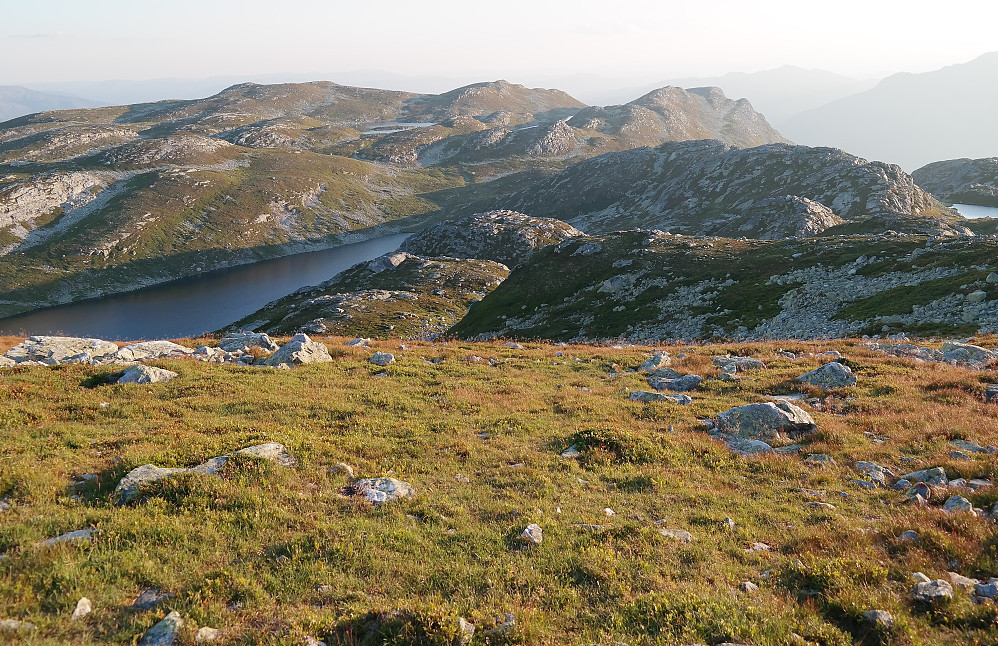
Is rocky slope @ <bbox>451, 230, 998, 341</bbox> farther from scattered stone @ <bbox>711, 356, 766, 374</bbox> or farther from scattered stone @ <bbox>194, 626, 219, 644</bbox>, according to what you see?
scattered stone @ <bbox>194, 626, 219, 644</bbox>

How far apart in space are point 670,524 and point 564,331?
5299 centimetres

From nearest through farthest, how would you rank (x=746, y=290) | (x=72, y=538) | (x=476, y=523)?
1. (x=72, y=538)
2. (x=476, y=523)
3. (x=746, y=290)

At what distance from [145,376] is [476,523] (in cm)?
1866

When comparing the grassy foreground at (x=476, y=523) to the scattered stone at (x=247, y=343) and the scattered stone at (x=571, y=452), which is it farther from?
the scattered stone at (x=247, y=343)

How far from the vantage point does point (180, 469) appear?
1288 centimetres

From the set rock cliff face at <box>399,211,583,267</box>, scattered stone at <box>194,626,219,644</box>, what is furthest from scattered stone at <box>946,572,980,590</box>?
rock cliff face at <box>399,211,583,267</box>

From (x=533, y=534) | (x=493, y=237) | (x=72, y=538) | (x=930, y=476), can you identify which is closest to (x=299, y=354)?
(x=72, y=538)

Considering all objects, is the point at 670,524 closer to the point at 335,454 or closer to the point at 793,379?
the point at 335,454

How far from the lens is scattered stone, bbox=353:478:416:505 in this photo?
41.9 ft

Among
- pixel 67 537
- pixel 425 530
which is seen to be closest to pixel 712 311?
pixel 425 530

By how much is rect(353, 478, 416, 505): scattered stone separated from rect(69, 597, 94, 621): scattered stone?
5697 mm

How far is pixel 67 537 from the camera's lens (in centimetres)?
985

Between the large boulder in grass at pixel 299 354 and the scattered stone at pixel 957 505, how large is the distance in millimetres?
27644

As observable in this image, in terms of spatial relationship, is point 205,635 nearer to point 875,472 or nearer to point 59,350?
point 875,472
